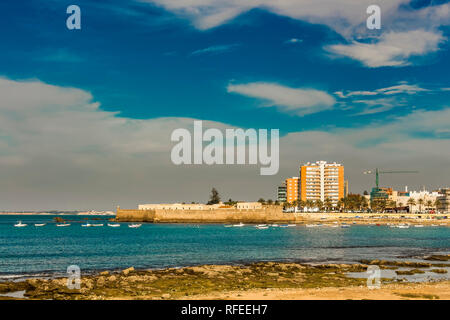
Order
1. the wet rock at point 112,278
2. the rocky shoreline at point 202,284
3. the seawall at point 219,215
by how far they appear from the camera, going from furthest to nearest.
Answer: the seawall at point 219,215 → the wet rock at point 112,278 → the rocky shoreline at point 202,284

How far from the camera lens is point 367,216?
19912 centimetres

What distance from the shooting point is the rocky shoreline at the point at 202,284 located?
29.3m

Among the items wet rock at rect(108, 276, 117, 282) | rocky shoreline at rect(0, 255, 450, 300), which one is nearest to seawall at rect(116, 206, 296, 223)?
rocky shoreline at rect(0, 255, 450, 300)

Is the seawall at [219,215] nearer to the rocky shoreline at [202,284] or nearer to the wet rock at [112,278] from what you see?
the rocky shoreline at [202,284]

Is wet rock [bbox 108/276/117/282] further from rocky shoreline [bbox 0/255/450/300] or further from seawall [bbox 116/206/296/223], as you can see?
seawall [bbox 116/206/296/223]

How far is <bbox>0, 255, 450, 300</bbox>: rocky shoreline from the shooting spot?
96.0 ft

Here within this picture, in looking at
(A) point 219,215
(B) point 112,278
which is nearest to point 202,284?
(B) point 112,278

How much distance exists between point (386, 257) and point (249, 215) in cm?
13226

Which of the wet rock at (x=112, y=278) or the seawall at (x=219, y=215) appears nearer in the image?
the wet rock at (x=112, y=278)

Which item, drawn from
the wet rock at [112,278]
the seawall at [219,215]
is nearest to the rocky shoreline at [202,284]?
the wet rock at [112,278]

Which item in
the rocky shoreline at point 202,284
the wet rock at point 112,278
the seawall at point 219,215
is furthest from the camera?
the seawall at point 219,215

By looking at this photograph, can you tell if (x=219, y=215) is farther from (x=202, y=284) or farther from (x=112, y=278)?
(x=202, y=284)
